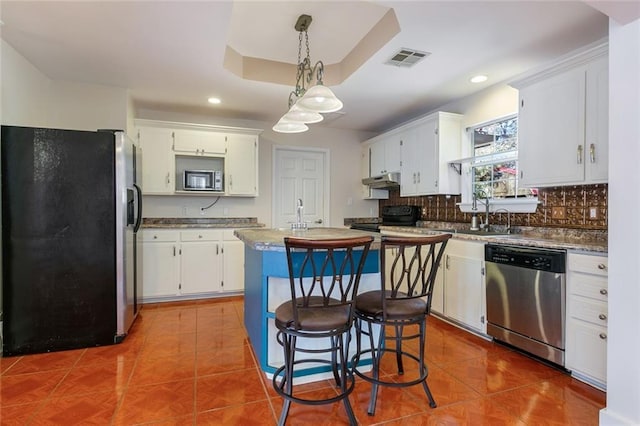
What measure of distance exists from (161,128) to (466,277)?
3.85 m

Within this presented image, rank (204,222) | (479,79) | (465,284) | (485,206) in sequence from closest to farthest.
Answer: (465,284) < (479,79) < (485,206) < (204,222)

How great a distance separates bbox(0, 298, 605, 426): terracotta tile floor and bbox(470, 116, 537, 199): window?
1.60 metres

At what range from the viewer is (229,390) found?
81.4 inches

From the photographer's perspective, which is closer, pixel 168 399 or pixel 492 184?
pixel 168 399

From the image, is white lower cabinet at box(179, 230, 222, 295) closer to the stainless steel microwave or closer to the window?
the stainless steel microwave

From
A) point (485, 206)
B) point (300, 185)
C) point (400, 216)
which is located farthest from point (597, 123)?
point (300, 185)

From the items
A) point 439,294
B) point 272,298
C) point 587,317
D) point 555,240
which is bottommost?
point 439,294

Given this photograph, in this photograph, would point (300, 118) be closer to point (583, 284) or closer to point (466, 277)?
point (466, 277)

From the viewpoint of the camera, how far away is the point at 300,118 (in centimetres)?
256

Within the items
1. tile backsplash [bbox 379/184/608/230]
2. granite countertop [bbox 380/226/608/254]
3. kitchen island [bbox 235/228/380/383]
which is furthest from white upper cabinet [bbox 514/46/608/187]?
kitchen island [bbox 235/228/380/383]

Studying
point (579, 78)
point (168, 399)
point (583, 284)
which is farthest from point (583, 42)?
point (168, 399)

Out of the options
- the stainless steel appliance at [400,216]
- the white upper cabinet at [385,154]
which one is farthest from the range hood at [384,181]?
the stainless steel appliance at [400,216]

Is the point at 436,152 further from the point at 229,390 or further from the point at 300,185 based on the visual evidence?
the point at 229,390
